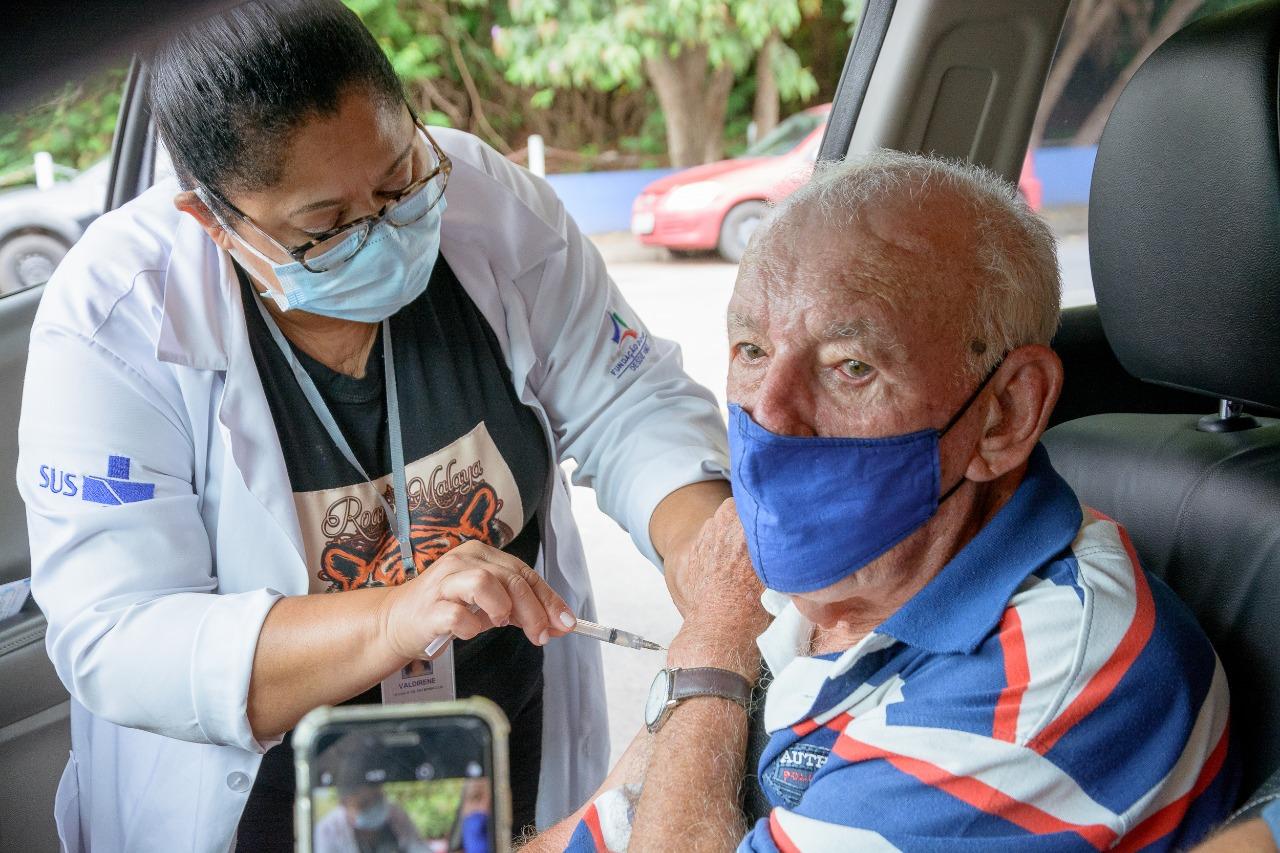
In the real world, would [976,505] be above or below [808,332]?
below

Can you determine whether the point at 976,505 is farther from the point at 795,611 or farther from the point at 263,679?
the point at 263,679

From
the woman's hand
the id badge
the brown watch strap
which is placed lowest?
the id badge

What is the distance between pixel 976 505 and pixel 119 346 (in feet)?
3.53

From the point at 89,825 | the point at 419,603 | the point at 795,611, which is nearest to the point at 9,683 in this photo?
the point at 89,825

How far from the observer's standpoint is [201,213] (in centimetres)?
156

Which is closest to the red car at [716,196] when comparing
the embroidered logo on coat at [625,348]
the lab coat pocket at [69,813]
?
the embroidered logo on coat at [625,348]

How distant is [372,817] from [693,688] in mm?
864

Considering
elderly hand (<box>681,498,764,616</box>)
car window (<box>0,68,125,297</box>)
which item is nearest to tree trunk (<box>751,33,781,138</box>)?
car window (<box>0,68,125,297</box>)

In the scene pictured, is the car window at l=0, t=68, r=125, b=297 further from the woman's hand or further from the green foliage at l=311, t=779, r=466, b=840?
the green foliage at l=311, t=779, r=466, b=840

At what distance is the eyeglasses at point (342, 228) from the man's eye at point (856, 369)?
0.66 metres

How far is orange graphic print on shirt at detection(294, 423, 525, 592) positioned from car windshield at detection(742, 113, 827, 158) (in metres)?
1.74

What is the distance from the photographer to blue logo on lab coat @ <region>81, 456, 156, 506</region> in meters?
1.46

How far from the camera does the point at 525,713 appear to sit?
198 cm

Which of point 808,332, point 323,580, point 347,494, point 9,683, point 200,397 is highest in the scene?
point 808,332
